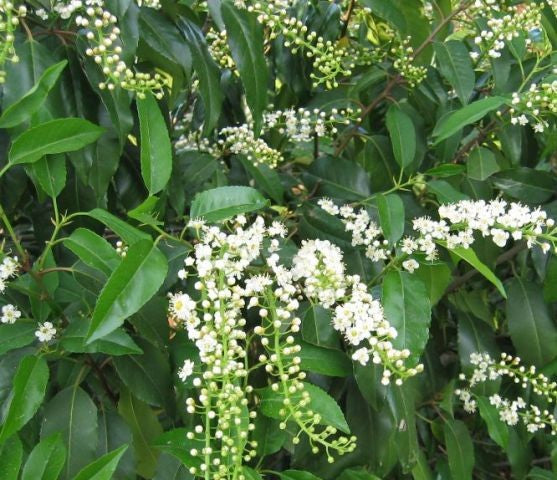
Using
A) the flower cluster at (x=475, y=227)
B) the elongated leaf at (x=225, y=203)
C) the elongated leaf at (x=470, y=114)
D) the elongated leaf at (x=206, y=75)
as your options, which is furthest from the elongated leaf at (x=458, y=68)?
the elongated leaf at (x=225, y=203)

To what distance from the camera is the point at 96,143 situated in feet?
3.60

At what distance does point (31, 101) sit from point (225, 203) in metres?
0.31

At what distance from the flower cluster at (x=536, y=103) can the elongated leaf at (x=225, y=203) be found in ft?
1.82

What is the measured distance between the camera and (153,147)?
988 mm

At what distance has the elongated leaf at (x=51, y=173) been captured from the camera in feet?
3.31

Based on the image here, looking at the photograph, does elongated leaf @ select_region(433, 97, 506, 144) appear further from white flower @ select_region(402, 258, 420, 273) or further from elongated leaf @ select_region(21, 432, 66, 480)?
elongated leaf @ select_region(21, 432, 66, 480)

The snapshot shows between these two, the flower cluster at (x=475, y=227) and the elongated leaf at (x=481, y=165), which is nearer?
the flower cluster at (x=475, y=227)

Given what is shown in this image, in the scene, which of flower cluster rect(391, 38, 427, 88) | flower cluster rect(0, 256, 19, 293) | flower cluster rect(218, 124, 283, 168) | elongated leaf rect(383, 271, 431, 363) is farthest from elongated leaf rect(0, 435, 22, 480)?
flower cluster rect(391, 38, 427, 88)

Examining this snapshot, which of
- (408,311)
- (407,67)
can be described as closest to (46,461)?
(408,311)

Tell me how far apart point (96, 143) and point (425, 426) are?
3.25 feet

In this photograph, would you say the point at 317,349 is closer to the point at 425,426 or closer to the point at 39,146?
the point at 39,146

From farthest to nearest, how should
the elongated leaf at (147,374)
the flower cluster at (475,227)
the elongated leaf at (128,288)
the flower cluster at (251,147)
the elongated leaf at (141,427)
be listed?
the flower cluster at (251,147) < the elongated leaf at (141,427) < the elongated leaf at (147,374) < the flower cluster at (475,227) < the elongated leaf at (128,288)

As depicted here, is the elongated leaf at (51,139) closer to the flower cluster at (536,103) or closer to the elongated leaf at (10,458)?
the elongated leaf at (10,458)

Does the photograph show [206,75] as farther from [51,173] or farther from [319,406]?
[319,406]
